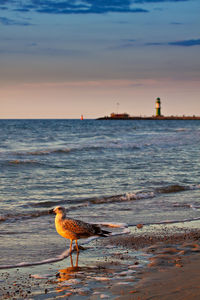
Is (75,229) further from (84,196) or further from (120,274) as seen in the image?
(84,196)

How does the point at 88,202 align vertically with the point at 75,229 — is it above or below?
below

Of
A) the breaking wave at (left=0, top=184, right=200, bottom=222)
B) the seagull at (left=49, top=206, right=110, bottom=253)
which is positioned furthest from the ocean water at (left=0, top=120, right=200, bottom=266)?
the seagull at (left=49, top=206, right=110, bottom=253)

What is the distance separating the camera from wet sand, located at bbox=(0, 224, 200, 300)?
534cm

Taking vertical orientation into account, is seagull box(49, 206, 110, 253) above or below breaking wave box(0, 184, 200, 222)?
above

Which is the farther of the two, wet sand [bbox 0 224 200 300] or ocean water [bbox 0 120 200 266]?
ocean water [bbox 0 120 200 266]

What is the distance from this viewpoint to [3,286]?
18.7 ft

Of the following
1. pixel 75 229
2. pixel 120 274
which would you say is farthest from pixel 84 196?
pixel 120 274

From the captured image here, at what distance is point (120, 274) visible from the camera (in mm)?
6094

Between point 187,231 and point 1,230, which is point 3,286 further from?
point 187,231

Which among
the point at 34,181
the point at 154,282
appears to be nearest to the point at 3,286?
the point at 154,282

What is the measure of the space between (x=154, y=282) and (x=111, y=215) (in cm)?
478

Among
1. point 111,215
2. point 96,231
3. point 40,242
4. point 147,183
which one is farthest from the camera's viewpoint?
point 147,183

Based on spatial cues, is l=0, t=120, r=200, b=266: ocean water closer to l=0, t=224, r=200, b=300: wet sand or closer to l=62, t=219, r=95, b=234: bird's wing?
l=62, t=219, r=95, b=234: bird's wing

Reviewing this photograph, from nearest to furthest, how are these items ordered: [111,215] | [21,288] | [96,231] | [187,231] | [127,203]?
[21,288] → [96,231] → [187,231] → [111,215] → [127,203]
